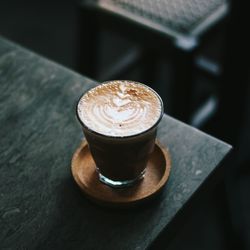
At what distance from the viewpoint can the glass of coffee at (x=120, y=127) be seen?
0.71m

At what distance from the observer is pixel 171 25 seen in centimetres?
135

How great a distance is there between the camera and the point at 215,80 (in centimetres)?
166

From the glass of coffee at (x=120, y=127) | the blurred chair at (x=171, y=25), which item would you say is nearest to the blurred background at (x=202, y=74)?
the blurred chair at (x=171, y=25)

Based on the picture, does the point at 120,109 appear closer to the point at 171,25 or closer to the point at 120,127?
the point at 120,127

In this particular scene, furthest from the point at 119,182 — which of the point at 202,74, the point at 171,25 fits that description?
the point at 202,74

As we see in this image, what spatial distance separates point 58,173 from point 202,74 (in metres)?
1.00

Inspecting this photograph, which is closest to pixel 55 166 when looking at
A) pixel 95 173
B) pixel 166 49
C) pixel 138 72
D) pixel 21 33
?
pixel 95 173

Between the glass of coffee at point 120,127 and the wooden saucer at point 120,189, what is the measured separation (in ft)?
0.04

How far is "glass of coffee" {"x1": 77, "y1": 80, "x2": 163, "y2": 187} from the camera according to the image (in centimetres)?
71

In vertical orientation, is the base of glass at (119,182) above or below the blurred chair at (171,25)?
above

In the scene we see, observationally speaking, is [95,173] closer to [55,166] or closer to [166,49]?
[55,166]

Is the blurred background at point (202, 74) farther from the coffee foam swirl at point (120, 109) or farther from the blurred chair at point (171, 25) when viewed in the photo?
the coffee foam swirl at point (120, 109)

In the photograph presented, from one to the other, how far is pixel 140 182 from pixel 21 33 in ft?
5.66

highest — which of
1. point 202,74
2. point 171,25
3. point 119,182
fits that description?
point 119,182
